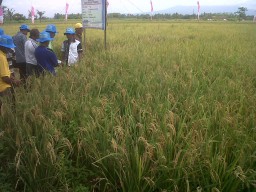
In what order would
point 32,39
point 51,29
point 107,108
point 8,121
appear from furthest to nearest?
point 51,29 < point 32,39 < point 107,108 < point 8,121

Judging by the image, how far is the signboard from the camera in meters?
5.96

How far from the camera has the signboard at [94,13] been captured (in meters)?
5.96

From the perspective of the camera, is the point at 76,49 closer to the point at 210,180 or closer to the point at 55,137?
the point at 55,137

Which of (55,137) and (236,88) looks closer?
(55,137)

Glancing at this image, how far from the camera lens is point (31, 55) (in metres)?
4.51

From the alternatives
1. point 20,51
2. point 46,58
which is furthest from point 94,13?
point 46,58

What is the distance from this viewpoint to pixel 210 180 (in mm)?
1995

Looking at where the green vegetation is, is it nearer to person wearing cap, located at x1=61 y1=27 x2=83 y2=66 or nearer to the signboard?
person wearing cap, located at x1=61 y1=27 x2=83 y2=66

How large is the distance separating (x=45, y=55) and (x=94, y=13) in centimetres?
253

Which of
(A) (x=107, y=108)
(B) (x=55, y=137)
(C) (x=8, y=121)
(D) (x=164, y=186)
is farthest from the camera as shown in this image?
(A) (x=107, y=108)

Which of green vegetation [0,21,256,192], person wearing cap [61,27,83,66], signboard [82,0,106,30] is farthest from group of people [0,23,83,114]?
signboard [82,0,106,30]

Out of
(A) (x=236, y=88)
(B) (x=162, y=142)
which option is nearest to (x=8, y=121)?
(B) (x=162, y=142)

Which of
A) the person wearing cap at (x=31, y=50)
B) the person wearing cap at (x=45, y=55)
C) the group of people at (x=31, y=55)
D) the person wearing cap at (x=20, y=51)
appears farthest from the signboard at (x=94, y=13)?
the person wearing cap at (x=45, y=55)

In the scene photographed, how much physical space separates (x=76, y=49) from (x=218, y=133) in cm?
338
